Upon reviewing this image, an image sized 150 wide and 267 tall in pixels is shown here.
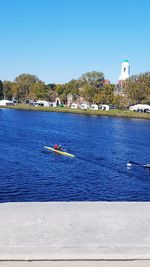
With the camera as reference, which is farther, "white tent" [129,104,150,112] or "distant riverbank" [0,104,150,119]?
"white tent" [129,104,150,112]

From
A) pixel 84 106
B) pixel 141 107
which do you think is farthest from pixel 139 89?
pixel 84 106

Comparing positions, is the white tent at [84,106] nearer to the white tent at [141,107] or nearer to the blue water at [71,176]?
the white tent at [141,107]
